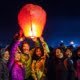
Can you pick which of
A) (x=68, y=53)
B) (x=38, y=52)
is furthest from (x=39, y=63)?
(x=68, y=53)

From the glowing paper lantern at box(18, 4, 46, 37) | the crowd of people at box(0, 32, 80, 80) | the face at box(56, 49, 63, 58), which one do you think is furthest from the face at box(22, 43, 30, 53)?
the face at box(56, 49, 63, 58)

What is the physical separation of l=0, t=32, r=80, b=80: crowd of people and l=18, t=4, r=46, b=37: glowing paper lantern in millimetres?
432

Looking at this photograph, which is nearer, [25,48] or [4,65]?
[4,65]

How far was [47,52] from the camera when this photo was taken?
21.7 feet

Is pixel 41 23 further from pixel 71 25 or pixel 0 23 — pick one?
pixel 71 25

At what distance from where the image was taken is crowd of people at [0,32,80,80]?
639cm

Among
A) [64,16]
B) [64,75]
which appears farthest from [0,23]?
[64,75]

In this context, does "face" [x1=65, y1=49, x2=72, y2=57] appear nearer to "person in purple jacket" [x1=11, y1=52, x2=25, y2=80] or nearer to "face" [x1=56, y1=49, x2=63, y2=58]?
"face" [x1=56, y1=49, x2=63, y2=58]

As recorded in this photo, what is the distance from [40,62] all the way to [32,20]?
0.86 m

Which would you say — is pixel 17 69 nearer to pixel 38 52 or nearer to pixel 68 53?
pixel 38 52

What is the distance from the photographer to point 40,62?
6.52 m

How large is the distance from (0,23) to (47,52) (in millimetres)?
2520

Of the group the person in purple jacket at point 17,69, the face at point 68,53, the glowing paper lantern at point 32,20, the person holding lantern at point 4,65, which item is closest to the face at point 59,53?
the face at point 68,53

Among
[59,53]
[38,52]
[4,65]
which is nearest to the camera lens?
[4,65]
